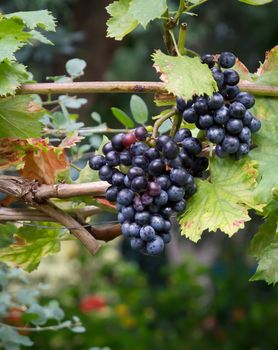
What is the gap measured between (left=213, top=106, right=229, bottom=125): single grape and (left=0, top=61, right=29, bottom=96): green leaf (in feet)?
0.69

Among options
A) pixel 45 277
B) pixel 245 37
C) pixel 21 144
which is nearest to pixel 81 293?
pixel 45 277

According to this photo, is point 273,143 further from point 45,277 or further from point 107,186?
point 45,277

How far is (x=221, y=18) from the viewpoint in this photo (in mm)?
5520

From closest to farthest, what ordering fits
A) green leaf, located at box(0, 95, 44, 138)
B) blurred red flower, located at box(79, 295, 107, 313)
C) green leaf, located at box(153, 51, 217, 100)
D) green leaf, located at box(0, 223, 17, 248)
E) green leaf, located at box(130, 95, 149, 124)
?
green leaf, located at box(153, 51, 217, 100) → green leaf, located at box(0, 95, 44, 138) → green leaf, located at box(0, 223, 17, 248) → green leaf, located at box(130, 95, 149, 124) → blurred red flower, located at box(79, 295, 107, 313)

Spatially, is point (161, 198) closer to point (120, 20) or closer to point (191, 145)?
point (191, 145)

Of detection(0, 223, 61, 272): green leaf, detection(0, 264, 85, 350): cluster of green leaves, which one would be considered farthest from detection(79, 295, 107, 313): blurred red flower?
detection(0, 223, 61, 272): green leaf

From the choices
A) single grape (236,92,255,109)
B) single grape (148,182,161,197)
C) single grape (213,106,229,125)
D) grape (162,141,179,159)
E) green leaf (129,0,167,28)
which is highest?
green leaf (129,0,167,28)

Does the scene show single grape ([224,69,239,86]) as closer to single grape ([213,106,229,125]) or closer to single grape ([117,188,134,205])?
single grape ([213,106,229,125])

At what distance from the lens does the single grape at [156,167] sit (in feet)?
2.28

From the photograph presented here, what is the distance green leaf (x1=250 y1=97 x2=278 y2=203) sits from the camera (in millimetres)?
709

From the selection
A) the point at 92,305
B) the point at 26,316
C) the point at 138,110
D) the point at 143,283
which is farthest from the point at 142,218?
the point at 143,283

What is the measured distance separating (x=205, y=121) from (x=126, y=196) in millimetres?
107

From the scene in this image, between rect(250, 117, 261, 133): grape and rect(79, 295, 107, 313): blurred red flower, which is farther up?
rect(250, 117, 261, 133): grape

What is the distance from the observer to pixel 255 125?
72 cm
